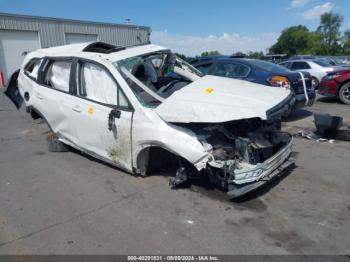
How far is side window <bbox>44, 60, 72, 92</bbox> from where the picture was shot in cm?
527

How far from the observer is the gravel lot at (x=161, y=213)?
306cm

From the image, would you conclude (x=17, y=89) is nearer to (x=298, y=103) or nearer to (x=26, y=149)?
(x=26, y=149)

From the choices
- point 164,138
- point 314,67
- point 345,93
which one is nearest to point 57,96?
point 164,138

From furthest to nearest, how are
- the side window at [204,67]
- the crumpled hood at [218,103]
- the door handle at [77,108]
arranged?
the side window at [204,67], the door handle at [77,108], the crumpled hood at [218,103]

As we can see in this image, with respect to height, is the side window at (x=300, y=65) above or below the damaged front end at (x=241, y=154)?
above

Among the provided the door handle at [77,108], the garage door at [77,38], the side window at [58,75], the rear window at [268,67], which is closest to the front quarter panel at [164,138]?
the door handle at [77,108]

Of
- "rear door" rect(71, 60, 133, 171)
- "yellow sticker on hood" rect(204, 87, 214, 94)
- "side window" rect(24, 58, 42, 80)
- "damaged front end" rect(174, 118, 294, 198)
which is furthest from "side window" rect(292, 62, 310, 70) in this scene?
"rear door" rect(71, 60, 133, 171)

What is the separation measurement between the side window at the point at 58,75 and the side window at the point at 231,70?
4.12 m

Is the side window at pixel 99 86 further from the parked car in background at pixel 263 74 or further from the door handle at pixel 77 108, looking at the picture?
the parked car in background at pixel 263 74

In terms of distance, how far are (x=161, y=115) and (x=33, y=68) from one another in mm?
3466

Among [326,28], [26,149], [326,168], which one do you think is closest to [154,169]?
[326,168]

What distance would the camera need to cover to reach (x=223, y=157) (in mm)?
3637

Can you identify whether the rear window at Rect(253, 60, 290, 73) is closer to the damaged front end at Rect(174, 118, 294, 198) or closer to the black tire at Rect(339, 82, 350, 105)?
the black tire at Rect(339, 82, 350, 105)

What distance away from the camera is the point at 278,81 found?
7.64 metres
